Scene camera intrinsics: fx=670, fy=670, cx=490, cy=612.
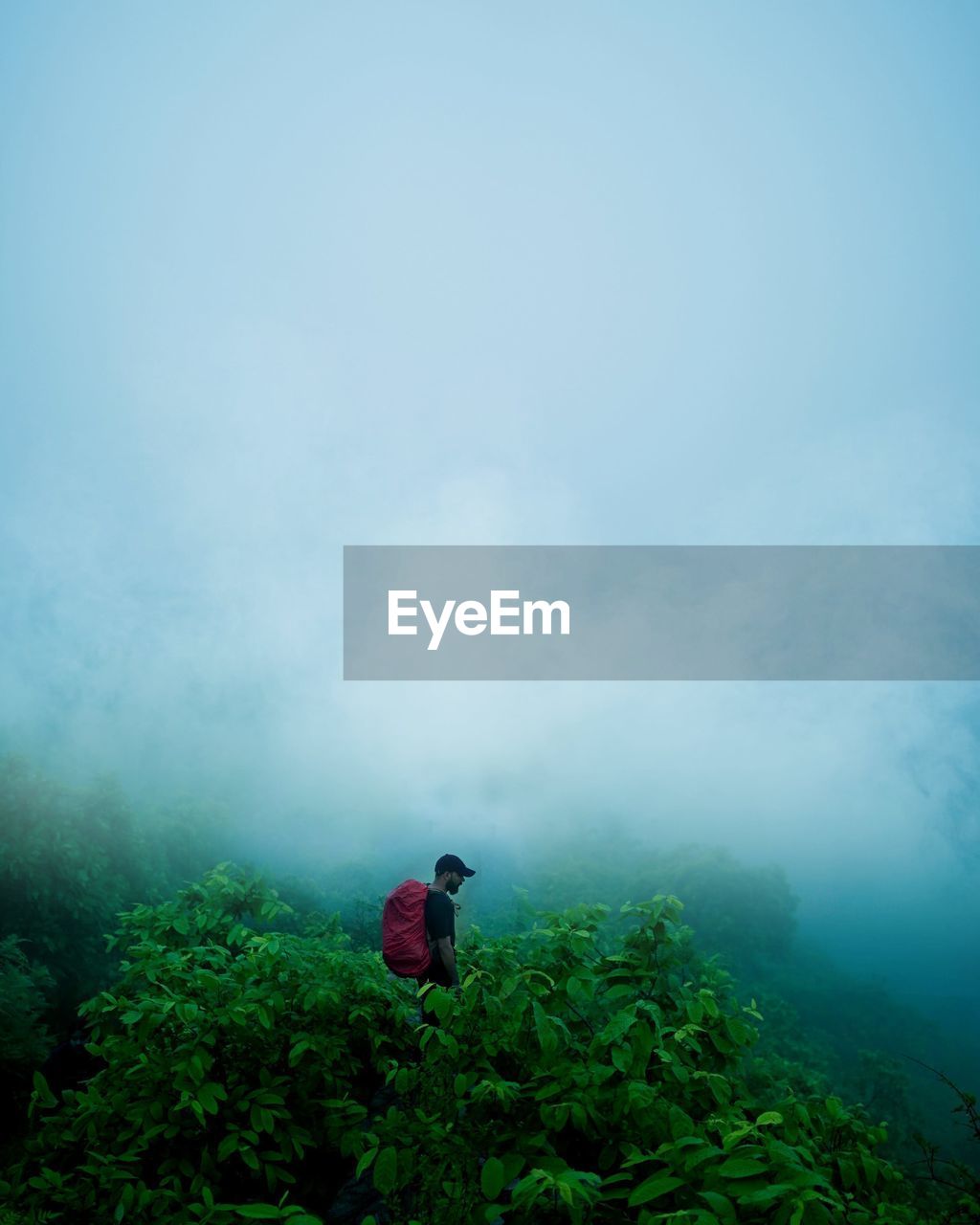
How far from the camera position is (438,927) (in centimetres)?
588

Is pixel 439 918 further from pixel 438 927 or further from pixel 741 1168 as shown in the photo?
pixel 741 1168

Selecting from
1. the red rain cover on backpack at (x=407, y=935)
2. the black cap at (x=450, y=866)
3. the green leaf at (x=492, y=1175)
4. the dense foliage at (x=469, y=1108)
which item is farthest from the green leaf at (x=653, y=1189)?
the black cap at (x=450, y=866)

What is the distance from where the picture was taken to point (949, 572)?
3875 inches

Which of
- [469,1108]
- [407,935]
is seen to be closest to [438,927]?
[407,935]

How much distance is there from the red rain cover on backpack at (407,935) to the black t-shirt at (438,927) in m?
0.06

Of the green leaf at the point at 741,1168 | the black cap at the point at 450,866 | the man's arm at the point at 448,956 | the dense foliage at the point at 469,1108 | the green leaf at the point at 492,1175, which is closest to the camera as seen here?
the green leaf at the point at 741,1168

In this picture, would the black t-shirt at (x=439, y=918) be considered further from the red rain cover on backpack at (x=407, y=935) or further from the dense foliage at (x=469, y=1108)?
the dense foliage at (x=469, y=1108)

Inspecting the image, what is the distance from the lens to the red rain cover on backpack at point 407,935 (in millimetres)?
5871

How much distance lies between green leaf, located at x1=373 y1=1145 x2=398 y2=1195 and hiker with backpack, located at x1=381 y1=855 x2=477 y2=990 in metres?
3.29

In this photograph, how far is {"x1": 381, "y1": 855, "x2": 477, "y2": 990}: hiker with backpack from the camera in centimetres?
587

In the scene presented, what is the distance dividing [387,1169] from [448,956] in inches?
133

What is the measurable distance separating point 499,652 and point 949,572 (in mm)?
67450

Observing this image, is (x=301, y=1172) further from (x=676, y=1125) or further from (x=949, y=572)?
(x=949, y=572)

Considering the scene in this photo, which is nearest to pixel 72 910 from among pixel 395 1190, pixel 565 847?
pixel 395 1190
